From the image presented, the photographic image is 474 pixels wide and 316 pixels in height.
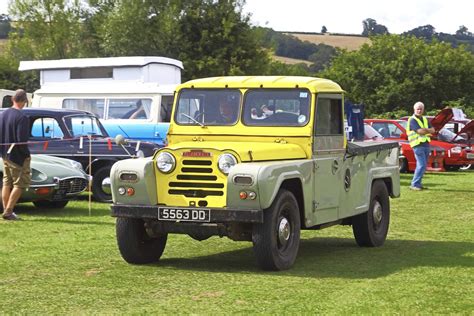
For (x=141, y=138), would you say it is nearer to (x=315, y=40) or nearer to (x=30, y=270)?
(x=30, y=270)

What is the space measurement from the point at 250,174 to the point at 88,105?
13.7m

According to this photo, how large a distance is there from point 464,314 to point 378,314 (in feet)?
2.24

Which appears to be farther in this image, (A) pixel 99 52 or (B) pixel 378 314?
(A) pixel 99 52

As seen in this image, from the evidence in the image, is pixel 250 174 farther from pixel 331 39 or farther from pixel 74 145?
pixel 331 39

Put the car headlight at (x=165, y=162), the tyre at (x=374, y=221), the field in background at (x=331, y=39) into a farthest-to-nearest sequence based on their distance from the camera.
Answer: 1. the field in background at (x=331, y=39)
2. the tyre at (x=374, y=221)
3. the car headlight at (x=165, y=162)

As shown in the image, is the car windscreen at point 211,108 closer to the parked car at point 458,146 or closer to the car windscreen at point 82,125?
the car windscreen at point 82,125

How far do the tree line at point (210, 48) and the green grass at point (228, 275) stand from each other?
37.7 m

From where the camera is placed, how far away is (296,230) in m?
9.77

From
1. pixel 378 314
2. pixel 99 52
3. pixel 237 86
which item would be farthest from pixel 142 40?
pixel 378 314

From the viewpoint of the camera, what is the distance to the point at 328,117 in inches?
426

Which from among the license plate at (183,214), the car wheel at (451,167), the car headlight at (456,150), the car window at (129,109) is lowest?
the car wheel at (451,167)

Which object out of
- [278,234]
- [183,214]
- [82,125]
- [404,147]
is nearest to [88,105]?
[82,125]

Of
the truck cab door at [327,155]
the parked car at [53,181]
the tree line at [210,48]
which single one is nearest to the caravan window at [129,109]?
the parked car at [53,181]

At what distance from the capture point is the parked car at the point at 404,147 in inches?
1054
